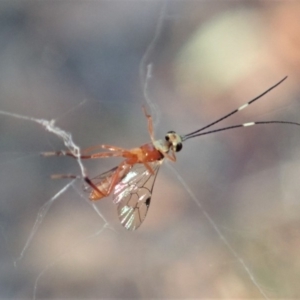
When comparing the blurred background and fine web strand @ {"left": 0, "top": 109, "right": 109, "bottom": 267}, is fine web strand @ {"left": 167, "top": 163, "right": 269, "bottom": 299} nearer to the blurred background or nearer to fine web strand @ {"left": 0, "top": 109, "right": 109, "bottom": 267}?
the blurred background

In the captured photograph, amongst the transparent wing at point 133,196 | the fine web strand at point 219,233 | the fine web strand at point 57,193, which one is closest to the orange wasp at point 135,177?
the transparent wing at point 133,196

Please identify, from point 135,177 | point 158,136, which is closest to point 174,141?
point 135,177

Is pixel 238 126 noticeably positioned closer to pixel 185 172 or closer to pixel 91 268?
pixel 185 172

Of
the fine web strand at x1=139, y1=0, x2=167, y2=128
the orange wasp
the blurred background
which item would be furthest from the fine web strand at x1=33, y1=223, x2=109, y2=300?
the fine web strand at x1=139, y1=0, x2=167, y2=128

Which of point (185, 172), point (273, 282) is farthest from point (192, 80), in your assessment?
point (273, 282)

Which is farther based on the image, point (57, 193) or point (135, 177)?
point (57, 193)

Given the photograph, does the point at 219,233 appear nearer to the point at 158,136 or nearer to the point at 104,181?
the point at 158,136
